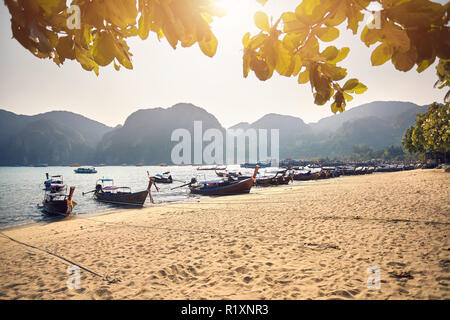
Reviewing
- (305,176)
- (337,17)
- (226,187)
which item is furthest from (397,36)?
(305,176)

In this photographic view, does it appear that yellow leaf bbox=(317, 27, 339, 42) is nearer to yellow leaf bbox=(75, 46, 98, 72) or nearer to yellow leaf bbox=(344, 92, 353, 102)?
yellow leaf bbox=(344, 92, 353, 102)

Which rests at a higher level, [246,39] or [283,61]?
[246,39]

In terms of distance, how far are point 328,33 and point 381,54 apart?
251 millimetres

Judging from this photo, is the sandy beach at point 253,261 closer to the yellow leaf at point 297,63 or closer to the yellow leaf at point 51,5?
the yellow leaf at point 297,63

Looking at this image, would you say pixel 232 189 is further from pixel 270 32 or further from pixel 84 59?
pixel 270 32

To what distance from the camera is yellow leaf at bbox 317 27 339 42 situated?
36.9 inches

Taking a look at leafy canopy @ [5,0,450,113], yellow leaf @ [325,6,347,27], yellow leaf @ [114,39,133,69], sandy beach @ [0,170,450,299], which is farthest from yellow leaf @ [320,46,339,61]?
sandy beach @ [0,170,450,299]

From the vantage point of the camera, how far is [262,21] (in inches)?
35.4

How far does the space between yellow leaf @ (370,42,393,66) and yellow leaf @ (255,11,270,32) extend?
1.62 feet

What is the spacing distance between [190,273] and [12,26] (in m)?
4.72

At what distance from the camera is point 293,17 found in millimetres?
887

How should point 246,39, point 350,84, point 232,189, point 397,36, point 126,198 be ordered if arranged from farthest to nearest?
point 232,189
point 126,198
point 350,84
point 246,39
point 397,36

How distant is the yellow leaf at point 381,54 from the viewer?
0.85m
